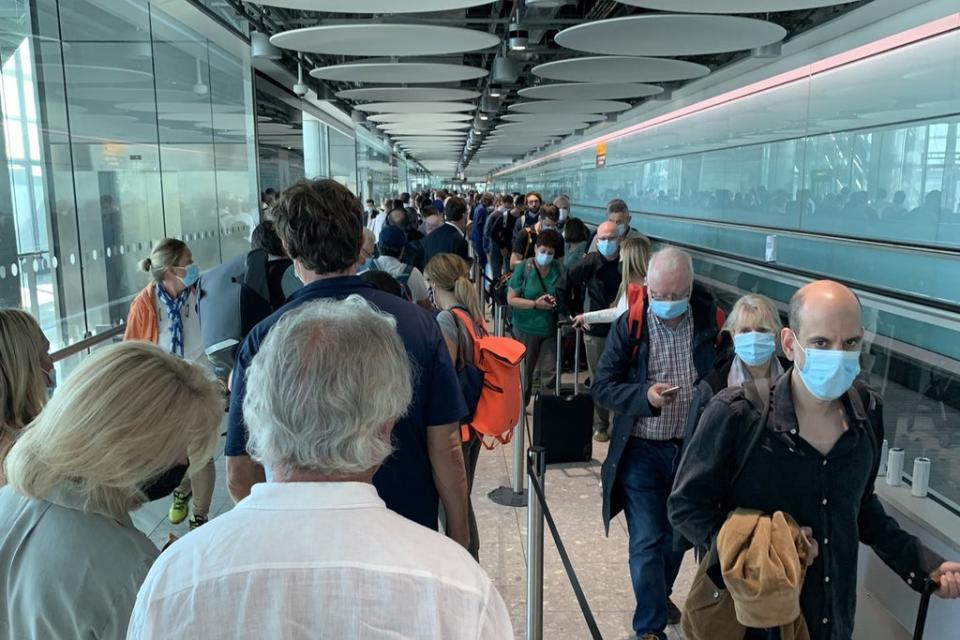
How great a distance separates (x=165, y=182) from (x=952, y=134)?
25.6ft

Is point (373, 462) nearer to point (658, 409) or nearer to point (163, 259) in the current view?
point (658, 409)

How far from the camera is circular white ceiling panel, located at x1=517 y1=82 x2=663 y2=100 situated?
11.5 metres

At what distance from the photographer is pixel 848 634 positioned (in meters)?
2.51

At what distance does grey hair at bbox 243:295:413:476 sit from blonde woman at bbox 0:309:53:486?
131 cm

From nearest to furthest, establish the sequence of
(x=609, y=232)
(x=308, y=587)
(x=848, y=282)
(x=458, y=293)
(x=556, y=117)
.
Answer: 1. (x=308, y=587)
2. (x=458, y=293)
3. (x=848, y=282)
4. (x=609, y=232)
5. (x=556, y=117)

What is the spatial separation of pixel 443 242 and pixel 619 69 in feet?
10.1

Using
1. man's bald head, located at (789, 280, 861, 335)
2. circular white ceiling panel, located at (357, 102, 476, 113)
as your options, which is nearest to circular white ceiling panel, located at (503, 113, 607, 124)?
circular white ceiling panel, located at (357, 102, 476, 113)

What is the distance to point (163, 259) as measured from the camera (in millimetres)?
4957

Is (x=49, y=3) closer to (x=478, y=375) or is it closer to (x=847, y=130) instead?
(x=478, y=375)

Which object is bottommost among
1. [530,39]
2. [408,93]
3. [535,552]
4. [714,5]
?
[535,552]

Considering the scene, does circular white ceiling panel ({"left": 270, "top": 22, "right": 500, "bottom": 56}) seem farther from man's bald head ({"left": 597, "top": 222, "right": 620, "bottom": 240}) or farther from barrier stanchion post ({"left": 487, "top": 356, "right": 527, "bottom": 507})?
barrier stanchion post ({"left": 487, "top": 356, "right": 527, "bottom": 507})

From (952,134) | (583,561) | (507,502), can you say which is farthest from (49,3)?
(952,134)

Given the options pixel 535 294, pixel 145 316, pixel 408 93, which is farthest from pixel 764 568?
pixel 408 93

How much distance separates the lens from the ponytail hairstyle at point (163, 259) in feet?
16.2
